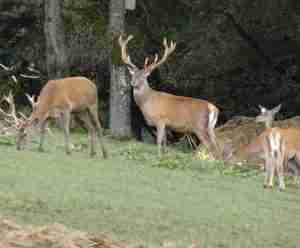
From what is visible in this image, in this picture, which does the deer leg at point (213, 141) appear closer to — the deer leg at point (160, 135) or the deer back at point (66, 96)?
the deer leg at point (160, 135)

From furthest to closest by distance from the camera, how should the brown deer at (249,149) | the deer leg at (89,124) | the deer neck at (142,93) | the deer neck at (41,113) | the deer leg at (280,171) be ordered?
the deer neck at (142,93), the brown deer at (249,149), the deer neck at (41,113), the deer leg at (89,124), the deer leg at (280,171)

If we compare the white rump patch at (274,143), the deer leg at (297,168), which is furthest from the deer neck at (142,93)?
the white rump patch at (274,143)

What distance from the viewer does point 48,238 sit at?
8398mm

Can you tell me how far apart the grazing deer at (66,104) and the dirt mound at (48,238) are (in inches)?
301

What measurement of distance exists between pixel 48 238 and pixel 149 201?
3.21 m

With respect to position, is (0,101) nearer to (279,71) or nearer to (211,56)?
(211,56)

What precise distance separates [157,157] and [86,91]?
1469 mm

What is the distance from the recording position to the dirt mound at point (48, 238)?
8201 mm

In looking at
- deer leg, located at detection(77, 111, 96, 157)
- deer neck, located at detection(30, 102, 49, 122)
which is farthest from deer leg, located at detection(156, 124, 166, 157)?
deer neck, located at detection(30, 102, 49, 122)

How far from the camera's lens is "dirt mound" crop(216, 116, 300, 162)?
71.7 feet

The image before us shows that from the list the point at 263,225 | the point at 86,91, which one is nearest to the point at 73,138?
the point at 86,91

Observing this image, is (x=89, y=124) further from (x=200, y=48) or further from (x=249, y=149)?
(x=200, y=48)

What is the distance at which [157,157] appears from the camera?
16.8 metres

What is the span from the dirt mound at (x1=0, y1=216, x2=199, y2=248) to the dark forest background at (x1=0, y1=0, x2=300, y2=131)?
1804 cm
